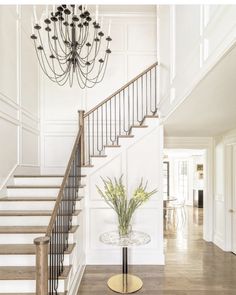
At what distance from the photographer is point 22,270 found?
2.83m

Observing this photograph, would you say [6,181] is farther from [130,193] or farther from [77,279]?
[130,193]

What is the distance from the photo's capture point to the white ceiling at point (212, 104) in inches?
82.1

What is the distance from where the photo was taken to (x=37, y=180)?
14.5ft

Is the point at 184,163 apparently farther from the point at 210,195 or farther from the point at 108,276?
the point at 108,276

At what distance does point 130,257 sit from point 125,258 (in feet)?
2.93

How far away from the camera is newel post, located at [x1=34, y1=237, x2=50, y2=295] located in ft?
7.38

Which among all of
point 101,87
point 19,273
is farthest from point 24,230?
point 101,87

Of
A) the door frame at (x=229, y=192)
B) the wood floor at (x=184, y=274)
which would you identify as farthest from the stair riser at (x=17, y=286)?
the door frame at (x=229, y=192)

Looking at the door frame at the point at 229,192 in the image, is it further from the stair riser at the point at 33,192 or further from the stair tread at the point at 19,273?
the stair tread at the point at 19,273

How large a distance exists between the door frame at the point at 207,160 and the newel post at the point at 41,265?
4222mm

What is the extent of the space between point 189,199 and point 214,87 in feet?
33.8

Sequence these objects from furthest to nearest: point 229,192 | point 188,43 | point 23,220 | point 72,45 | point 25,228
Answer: point 229,192 < point 23,220 < point 25,228 < point 72,45 < point 188,43

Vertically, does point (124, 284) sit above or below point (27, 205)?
below

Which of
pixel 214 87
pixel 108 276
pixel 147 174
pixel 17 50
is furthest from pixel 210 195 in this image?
pixel 17 50
